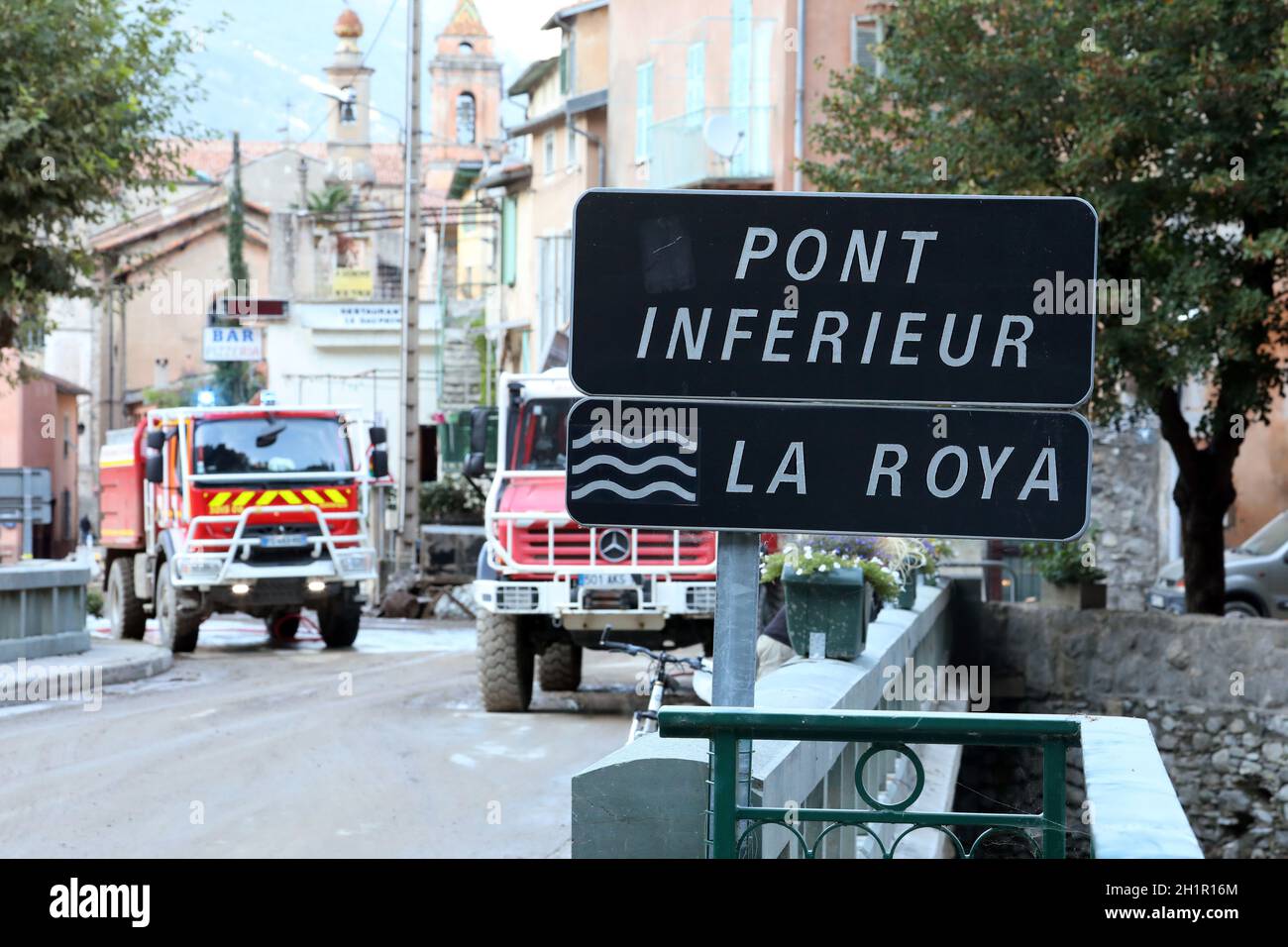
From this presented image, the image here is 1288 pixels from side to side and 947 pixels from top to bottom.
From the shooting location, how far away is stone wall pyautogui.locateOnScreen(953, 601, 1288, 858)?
16.1 meters

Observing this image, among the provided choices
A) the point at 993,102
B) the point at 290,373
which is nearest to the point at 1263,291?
the point at 993,102

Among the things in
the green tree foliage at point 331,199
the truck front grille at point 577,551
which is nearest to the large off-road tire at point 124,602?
the truck front grille at point 577,551

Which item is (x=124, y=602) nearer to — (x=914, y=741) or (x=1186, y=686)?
Result: (x=1186, y=686)

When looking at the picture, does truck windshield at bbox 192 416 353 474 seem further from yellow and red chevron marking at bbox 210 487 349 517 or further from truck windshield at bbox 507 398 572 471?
truck windshield at bbox 507 398 572 471

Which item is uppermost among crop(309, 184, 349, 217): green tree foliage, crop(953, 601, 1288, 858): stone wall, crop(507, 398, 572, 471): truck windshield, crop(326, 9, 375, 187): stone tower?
crop(326, 9, 375, 187): stone tower

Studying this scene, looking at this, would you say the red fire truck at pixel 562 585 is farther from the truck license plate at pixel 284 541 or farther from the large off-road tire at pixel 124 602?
the large off-road tire at pixel 124 602

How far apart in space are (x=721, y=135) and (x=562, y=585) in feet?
51.0

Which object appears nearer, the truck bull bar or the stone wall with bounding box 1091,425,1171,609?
the truck bull bar

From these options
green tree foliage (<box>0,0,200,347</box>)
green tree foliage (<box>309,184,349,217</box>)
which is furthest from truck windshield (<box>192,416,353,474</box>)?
green tree foliage (<box>309,184,349,217</box>)

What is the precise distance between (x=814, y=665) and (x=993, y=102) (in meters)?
10.1

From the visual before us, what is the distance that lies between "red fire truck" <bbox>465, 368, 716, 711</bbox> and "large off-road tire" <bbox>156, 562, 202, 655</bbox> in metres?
6.03

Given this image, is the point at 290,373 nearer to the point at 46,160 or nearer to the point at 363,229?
the point at 363,229

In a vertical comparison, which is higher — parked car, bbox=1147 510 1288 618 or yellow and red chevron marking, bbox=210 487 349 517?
yellow and red chevron marking, bbox=210 487 349 517
